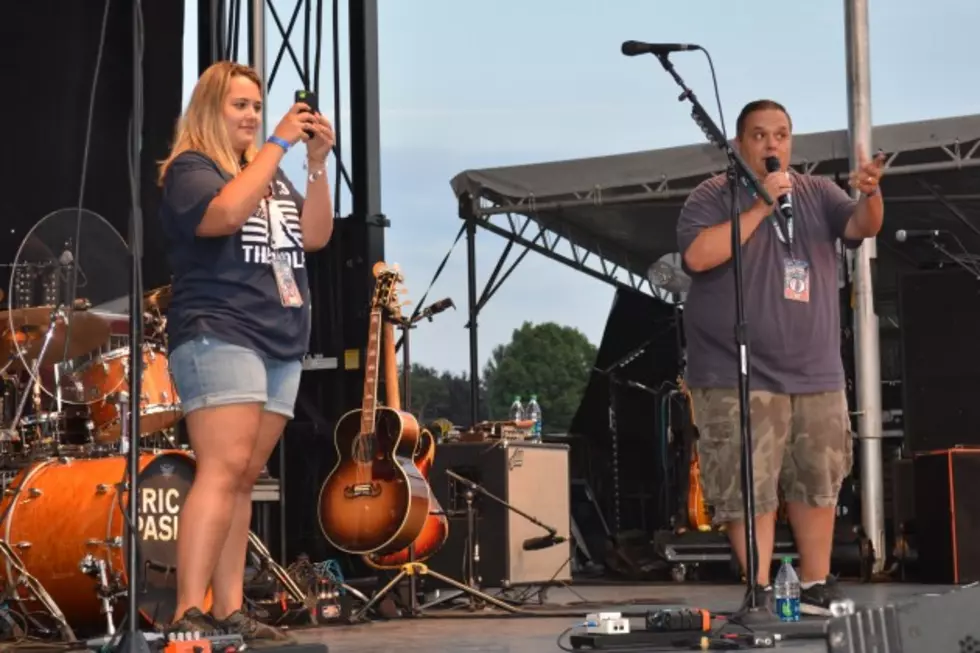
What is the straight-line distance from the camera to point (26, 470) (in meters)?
5.47

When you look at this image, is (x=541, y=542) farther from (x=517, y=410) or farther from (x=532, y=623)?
(x=517, y=410)

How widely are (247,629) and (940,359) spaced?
5.17 metres

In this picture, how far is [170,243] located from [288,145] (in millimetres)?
460

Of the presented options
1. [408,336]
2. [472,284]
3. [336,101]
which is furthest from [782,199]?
[472,284]

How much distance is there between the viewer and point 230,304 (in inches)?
147

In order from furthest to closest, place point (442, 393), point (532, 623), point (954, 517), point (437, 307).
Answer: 1. point (442, 393)
2. point (954, 517)
3. point (437, 307)
4. point (532, 623)

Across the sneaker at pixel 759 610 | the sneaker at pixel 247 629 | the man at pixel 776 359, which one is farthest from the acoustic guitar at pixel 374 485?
the sneaker at pixel 247 629

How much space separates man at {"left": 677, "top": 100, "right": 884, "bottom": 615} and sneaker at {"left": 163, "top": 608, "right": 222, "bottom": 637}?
5.46 ft

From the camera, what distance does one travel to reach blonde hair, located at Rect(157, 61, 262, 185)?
12.7 ft

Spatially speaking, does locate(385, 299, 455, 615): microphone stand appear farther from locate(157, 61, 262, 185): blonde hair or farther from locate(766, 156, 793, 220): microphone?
locate(157, 61, 262, 185): blonde hair

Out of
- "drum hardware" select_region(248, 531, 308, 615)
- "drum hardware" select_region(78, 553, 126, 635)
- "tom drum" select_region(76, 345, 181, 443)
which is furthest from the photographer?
"drum hardware" select_region(248, 531, 308, 615)

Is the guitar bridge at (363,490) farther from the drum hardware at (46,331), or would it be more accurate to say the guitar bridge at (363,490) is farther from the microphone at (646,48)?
the microphone at (646,48)

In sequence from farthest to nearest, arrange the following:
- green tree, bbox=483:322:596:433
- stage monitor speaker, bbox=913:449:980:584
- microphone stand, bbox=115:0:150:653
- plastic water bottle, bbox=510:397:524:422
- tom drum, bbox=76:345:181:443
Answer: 1. green tree, bbox=483:322:596:433
2. plastic water bottle, bbox=510:397:524:422
3. stage monitor speaker, bbox=913:449:980:584
4. tom drum, bbox=76:345:181:443
5. microphone stand, bbox=115:0:150:653

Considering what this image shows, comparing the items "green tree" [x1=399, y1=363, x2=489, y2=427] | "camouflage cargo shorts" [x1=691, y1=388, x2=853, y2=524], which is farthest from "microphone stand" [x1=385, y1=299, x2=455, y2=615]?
"green tree" [x1=399, y1=363, x2=489, y2=427]
